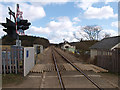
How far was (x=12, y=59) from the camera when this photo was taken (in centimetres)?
744

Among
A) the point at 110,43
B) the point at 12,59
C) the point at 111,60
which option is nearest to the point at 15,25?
the point at 12,59

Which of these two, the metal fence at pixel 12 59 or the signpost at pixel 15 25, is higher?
the signpost at pixel 15 25

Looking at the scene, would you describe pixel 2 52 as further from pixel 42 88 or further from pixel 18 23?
pixel 42 88

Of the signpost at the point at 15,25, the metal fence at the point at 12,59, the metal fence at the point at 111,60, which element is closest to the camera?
the signpost at the point at 15,25

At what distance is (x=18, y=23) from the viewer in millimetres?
6727

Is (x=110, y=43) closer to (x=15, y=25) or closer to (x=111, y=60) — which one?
(x=111, y=60)

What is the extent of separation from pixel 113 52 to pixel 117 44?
324 inches

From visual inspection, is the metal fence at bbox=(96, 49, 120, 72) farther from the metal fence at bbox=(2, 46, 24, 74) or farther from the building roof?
the metal fence at bbox=(2, 46, 24, 74)

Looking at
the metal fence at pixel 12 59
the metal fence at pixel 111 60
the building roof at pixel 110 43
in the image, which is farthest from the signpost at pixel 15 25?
the building roof at pixel 110 43

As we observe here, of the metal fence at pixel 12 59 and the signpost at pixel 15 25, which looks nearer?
Answer: the signpost at pixel 15 25

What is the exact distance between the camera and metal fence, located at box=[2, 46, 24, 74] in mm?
7367

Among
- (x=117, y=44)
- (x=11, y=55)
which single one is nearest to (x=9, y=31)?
(x=11, y=55)

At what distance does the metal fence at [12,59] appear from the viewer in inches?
290

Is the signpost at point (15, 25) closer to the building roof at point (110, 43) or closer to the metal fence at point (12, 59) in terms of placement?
the metal fence at point (12, 59)
